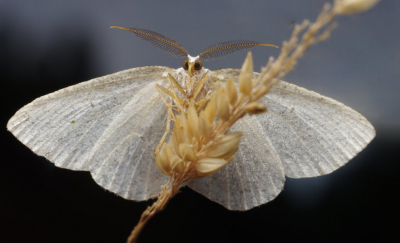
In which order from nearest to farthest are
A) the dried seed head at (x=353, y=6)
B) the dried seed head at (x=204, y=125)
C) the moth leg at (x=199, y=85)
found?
1. the dried seed head at (x=353, y=6)
2. the dried seed head at (x=204, y=125)
3. the moth leg at (x=199, y=85)

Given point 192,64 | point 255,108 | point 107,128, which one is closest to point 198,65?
point 192,64

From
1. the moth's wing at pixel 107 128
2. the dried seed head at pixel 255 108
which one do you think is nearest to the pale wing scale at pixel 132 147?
the moth's wing at pixel 107 128

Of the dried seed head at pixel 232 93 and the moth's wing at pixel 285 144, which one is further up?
the dried seed head at pixel 232 93

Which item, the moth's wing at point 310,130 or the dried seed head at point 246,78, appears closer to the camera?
the dried seed head at point 246,78

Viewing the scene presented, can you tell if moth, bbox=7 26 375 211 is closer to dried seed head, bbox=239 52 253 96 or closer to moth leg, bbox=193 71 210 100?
moth leg, bbox=193 71 210 100

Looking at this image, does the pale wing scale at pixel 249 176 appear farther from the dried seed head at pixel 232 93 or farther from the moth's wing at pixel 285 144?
the dried seed head at pixel 232 93

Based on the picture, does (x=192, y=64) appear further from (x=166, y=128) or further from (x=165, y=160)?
(x=165, y=160)

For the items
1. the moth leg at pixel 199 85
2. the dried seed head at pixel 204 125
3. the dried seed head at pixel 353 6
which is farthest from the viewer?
the moth leg at pixel 199 85

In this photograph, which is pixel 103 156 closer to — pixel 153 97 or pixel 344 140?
pixel 153 97
